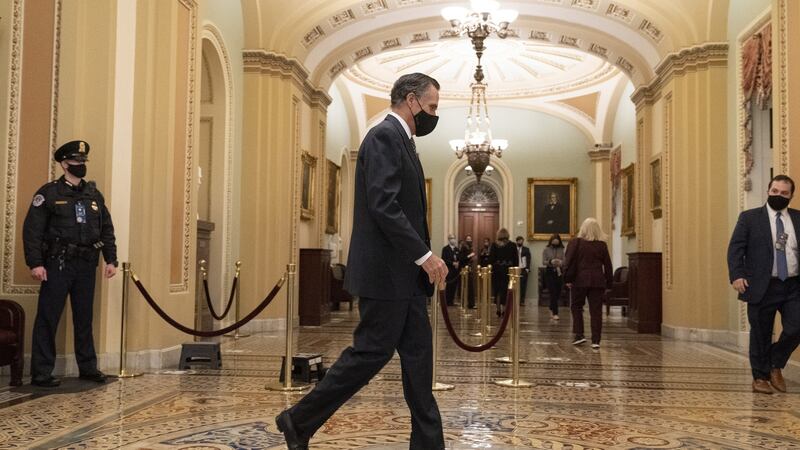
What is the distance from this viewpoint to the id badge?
5887 millimetres

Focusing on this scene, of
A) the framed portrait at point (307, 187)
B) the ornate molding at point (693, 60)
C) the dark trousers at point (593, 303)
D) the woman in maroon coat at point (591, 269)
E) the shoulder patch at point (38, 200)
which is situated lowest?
the dark trousers at point (593, 303)

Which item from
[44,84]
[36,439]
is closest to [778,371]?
[36,439]

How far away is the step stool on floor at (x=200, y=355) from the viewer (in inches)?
271

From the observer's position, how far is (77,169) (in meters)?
5.95

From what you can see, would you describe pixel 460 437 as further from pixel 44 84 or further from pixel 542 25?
pixel 542 25

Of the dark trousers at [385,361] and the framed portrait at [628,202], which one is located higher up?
the framed portrait at [628,202]

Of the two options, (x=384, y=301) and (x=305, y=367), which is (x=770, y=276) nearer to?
(x=305, y=367)

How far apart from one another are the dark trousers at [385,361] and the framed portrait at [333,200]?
13.9 m

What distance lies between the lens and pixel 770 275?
231 inches

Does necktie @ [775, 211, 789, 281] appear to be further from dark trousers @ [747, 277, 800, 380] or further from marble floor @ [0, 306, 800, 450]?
marble floor @ [0, 306, 800, 450]

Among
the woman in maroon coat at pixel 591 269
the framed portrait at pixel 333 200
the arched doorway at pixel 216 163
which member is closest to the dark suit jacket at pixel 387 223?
the woman in maroon coat at pixel 591 269

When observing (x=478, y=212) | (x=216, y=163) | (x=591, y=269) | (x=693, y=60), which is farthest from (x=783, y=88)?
(x=478, y=212)

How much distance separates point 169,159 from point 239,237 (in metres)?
4.53

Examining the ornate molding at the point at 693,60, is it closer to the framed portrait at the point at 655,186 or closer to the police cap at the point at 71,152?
the framed portrait at the point at 655,186
